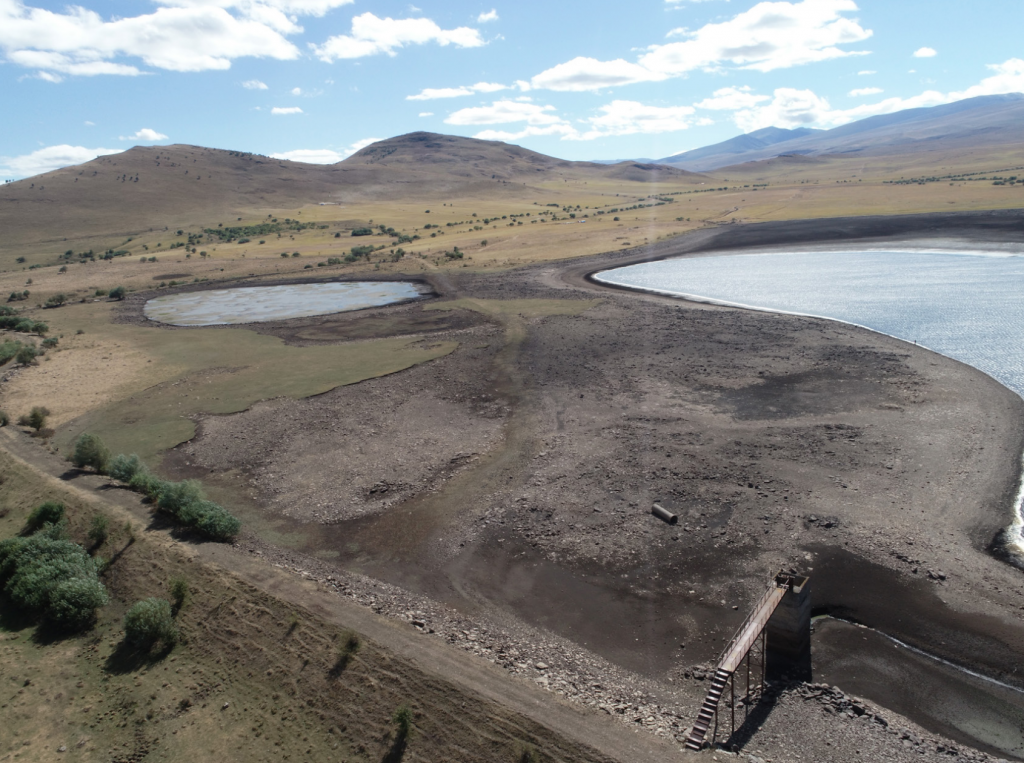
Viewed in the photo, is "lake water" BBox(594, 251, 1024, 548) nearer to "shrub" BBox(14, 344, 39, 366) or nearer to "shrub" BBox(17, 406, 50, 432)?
"shrub" BBox(17, 406, 50, 432)

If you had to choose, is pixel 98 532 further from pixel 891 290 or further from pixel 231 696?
pixel 891 290

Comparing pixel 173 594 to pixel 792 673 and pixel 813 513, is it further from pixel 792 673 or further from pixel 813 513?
pixel 813 513

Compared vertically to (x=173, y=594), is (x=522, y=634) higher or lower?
lower

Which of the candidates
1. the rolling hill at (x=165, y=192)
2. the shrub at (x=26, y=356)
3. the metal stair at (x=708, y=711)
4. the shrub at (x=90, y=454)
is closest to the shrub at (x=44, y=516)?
the shrub at (x=90, y=454)

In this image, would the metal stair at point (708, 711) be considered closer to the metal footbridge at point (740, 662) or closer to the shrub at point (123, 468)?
the metal footbridge at point (740, 662)

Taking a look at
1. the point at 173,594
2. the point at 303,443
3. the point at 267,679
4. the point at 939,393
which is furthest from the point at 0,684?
the point at 939,393

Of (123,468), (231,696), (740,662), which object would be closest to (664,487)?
(740,662)
